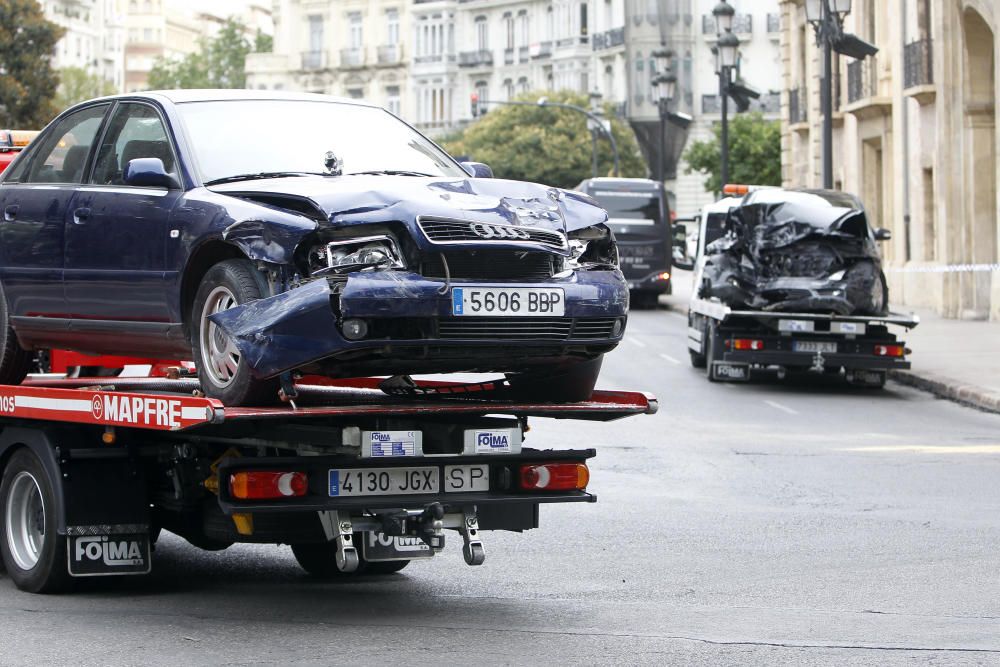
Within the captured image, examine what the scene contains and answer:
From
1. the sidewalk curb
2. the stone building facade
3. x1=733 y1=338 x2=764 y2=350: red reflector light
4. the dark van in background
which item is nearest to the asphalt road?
the sidewalk curb

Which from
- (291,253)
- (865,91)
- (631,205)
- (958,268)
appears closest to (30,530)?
(291,253)

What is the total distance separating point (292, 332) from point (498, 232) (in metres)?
0.98

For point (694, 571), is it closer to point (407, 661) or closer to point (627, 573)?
point (627, 573)

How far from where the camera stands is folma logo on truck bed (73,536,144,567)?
8570mm

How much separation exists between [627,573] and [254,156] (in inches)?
109

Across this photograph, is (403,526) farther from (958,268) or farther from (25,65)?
(25,65)

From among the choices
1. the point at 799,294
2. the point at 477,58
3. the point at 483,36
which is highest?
the point at 483,36

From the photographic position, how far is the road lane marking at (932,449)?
1545cm

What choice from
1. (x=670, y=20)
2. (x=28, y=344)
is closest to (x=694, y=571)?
(x=28, y=344)

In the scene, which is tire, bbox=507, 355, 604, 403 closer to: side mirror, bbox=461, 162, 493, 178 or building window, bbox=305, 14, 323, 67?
side mirror, bbox=461, 162, 493, 178

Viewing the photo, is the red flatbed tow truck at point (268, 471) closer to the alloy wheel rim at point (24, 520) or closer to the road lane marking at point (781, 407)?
the alloy wheel rim at point (24, 520)

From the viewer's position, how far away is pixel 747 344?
846 inches

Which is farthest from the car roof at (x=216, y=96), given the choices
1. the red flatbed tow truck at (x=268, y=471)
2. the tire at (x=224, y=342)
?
the red flatbed tow truck at (x=268, y=471)

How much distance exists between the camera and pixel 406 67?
404ft
